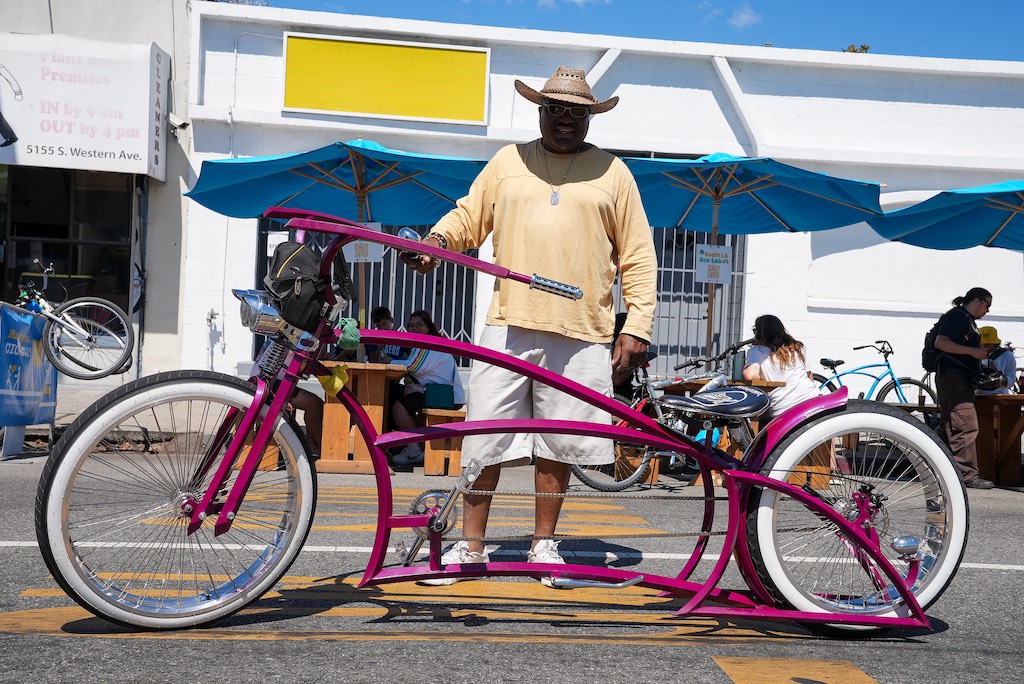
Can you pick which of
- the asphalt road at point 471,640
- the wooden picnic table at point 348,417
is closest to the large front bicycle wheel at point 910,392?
the wooden picnic table at point 348,417

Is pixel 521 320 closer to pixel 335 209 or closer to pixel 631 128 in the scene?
pixel 335 209

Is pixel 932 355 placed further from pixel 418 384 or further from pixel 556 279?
pixel 556 279

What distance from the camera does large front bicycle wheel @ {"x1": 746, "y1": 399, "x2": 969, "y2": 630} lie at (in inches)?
134

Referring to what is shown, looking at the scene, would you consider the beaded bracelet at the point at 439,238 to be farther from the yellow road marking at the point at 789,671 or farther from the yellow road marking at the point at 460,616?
the yellow road marking at the point at 789,671

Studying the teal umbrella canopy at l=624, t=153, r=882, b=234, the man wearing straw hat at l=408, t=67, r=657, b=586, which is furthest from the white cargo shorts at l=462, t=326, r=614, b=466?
the teal umbrella canopy at l=624, t=153, r=882, b=234

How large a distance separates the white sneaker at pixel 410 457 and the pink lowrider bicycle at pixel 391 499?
4.94 metres

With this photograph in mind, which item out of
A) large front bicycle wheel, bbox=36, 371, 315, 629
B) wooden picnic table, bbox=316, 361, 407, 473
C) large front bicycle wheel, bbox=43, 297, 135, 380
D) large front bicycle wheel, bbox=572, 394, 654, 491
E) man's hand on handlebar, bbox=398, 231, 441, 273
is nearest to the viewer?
large front bicycle wheel, bbox=36, 371, 315, 629

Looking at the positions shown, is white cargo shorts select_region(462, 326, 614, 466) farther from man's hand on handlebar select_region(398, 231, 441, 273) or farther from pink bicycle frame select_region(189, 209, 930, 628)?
man's hand on handlebar select_region(398, 231, 441, 273)

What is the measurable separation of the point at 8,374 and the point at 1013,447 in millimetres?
8764

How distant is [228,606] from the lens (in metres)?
3.20

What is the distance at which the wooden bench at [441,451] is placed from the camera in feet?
26.5

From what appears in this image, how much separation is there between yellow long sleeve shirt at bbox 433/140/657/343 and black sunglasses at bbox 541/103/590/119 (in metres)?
0.17

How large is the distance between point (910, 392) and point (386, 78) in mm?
8770

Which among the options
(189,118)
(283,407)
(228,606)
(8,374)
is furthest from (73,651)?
(189,118)
